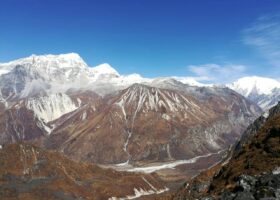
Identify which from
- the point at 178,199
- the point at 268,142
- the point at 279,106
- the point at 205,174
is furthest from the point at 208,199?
the point at 279,106

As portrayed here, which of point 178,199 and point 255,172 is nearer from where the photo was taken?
point 255,172

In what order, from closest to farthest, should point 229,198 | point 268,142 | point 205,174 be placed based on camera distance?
1. point 229,198
2. point 268,142
3. point 205,174

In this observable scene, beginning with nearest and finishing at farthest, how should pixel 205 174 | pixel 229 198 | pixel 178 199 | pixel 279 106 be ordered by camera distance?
pixel 229 198
pixel 178 199
pixel 205 174
pixel 279 106

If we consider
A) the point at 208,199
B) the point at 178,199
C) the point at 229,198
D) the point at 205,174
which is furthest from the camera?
the point at 205,174

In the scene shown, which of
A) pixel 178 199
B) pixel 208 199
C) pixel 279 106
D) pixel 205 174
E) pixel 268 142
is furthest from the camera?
pixel 279 106

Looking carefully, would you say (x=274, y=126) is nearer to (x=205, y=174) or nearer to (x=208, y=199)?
(x=208, y=199)

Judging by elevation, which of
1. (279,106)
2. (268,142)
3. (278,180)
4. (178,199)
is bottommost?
(178,199)

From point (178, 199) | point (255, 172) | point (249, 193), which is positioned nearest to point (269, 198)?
point (249, 193)

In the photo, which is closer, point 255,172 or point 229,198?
point 229,198

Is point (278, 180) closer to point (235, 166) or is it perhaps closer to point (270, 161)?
point (270, 161)

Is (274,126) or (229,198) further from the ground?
(274,126)
